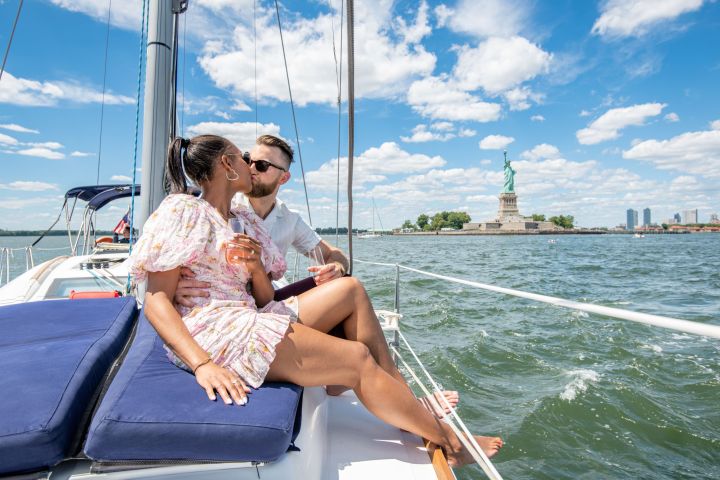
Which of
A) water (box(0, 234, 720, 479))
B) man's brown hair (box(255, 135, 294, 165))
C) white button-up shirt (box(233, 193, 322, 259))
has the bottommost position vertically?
water (box(0, 234, 720, 479))

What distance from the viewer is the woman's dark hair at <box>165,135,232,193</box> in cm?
157

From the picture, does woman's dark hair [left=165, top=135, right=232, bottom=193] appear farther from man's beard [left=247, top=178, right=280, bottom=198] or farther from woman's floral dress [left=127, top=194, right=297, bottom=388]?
man's beard [left=247, top=178, right=280, bottom=198]

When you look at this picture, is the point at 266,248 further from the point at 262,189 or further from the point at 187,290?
the point at 262,189

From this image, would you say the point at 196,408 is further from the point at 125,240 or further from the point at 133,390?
the point at 125,240

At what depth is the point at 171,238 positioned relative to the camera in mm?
1392

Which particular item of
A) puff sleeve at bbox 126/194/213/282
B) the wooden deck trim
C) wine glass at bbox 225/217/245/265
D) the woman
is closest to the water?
the wooden deck trim

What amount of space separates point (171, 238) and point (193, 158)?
347mm

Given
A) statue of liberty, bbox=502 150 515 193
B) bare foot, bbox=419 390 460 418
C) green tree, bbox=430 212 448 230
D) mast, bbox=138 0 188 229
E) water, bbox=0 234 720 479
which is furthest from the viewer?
green tree, bbox=430 212 448 230

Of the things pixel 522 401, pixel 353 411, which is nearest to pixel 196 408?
pixel 353 411

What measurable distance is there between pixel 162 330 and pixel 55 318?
98 centimetres

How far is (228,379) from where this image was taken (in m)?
1.20

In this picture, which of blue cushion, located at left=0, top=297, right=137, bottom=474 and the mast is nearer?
blue cushion, located at left=0, top=297, right=137, bottom=474

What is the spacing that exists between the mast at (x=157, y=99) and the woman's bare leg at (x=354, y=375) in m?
1.78

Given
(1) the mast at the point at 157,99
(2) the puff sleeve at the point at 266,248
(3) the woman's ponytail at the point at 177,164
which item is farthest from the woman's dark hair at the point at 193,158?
(1) the mast at the point at 157,99
